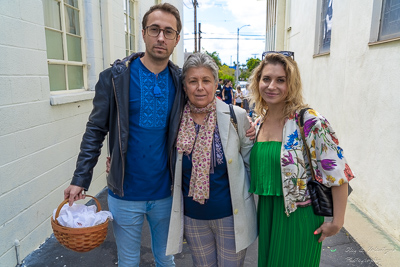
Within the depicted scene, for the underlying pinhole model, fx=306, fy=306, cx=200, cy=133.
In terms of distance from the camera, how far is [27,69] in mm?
2961

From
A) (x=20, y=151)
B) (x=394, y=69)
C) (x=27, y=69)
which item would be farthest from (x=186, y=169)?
(x=394, y=69)

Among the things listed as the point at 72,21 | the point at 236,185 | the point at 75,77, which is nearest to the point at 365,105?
the point at 236,185

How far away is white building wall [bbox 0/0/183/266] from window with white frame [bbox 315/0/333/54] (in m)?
5.20

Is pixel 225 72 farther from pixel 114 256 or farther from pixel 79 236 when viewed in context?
pixel 79 236

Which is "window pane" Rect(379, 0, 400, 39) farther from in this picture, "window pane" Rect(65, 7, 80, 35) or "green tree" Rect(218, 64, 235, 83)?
"green tree" Rect(218, 64, 235, 83)

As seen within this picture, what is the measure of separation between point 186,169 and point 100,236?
70 cm

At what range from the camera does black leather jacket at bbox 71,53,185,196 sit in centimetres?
208

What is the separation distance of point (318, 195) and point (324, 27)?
5.95 m

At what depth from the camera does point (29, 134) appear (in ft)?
9.86

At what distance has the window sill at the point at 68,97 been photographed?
3371 millimetres

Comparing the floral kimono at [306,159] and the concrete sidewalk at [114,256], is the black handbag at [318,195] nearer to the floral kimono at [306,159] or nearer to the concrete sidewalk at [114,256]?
the floral kimono at [306,159]

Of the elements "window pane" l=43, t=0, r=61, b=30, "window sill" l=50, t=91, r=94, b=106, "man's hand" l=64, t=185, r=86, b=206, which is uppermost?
"window pane" l=43, t=0, r=61, b=30

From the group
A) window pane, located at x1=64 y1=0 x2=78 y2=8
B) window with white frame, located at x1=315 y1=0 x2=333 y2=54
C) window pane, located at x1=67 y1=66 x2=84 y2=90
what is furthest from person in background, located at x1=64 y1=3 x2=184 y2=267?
window with white frame, located at x1=315 y1=0 x2=333 y2=54

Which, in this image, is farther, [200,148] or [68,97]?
[68,97]
